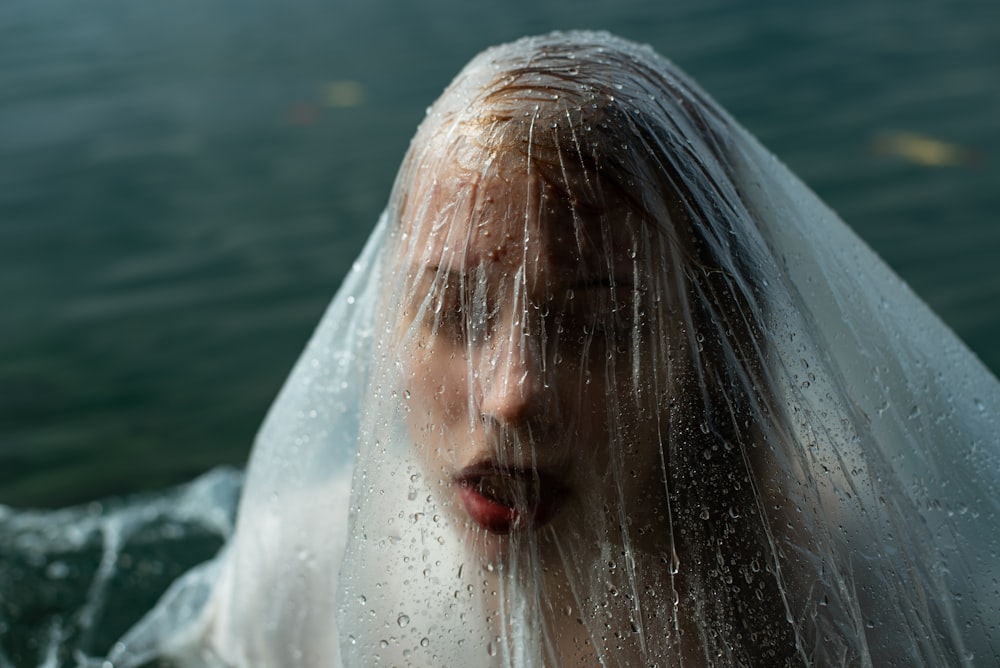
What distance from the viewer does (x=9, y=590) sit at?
2041 millimetres

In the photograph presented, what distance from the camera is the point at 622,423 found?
1111 millimetres

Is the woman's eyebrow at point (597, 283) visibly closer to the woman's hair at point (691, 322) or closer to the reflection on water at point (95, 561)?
the woman's hair at point (691, 322)

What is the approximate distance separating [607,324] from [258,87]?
4186mm

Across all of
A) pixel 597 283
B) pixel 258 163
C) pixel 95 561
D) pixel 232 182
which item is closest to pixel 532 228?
pixel 597 283

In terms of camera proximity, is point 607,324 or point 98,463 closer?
point 607,324

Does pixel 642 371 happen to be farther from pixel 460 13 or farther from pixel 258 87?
pixel 460 13

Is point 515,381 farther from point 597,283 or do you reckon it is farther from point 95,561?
point 95,561

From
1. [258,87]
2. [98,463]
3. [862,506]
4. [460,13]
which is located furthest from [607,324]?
[460,13]

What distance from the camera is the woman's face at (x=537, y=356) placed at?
1091 millimetres

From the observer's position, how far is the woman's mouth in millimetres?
1115

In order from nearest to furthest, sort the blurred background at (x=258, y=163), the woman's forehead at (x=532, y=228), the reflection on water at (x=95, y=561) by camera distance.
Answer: the woman's forehead at (x=532, y=228) → the reflection on water at (x=95, y=561) → the blurred background at (x=258, y=163)

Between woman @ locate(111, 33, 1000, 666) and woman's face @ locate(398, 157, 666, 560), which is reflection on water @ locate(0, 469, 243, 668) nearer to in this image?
woman @ locate(111, 33, 1000, 666)

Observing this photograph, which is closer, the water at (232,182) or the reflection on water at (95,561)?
the reflection on water at (95,561)

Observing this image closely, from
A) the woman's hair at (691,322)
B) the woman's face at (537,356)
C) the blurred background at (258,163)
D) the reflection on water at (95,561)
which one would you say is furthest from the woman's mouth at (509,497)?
the blurred background at (258,163)
